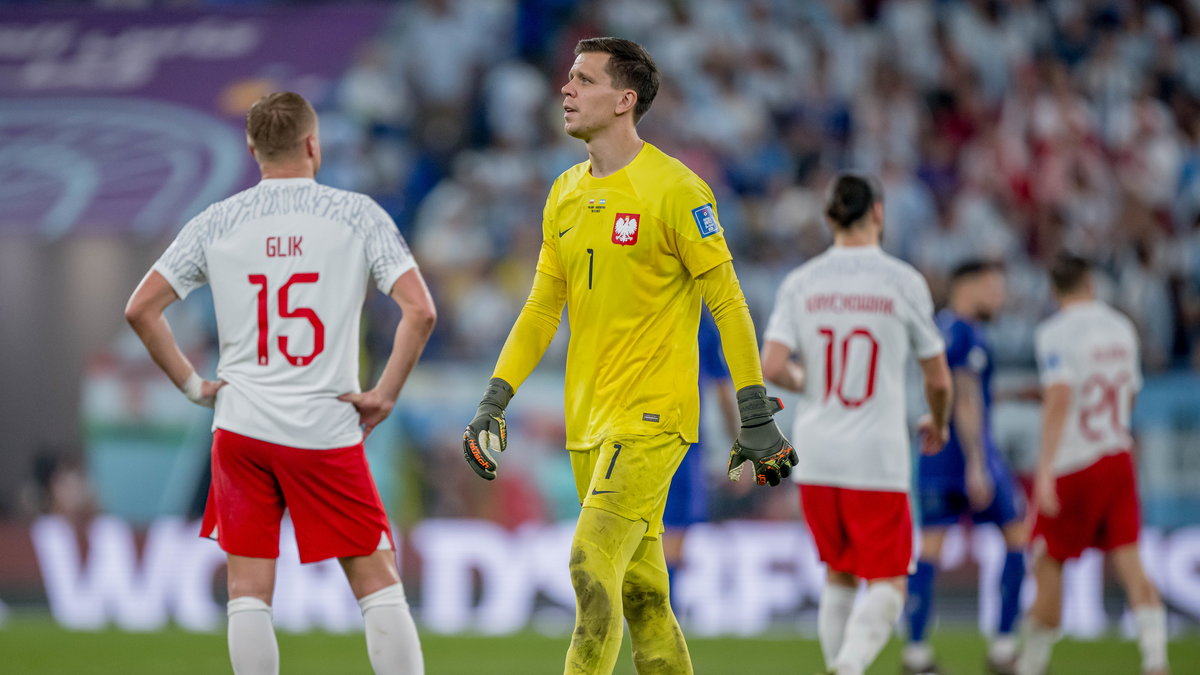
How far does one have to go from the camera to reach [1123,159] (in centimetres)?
1536

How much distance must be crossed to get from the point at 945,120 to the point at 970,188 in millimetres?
1287

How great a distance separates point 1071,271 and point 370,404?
4.22 meters

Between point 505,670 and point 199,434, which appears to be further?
point 199,434

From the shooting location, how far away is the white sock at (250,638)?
18.2ft

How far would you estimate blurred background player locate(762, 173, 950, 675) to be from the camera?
670 centimetres

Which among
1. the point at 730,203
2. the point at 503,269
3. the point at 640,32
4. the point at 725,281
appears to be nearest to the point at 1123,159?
the point at 730,203

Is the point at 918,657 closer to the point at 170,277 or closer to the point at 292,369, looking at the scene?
the point at 292,369

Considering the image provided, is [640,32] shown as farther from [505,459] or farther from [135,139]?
[505,459]

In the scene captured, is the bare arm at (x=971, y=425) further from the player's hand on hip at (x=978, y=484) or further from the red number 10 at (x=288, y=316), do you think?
the red number 10 at (x=288, y=316)

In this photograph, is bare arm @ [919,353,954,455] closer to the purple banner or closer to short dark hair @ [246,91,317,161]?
short dark hair @ [246,91,317,161]

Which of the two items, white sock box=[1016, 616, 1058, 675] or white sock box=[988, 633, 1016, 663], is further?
white sock box=[988, 633, 1016, 663]

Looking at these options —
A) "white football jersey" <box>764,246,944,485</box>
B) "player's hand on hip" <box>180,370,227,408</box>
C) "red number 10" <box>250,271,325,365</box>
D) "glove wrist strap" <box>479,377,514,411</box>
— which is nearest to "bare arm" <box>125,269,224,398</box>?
"player's hand on hip" <box>180,370,227,408</box>

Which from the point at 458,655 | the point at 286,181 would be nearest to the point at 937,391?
the point at 286,181

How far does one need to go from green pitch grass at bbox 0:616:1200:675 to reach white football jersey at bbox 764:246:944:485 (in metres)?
2.63
